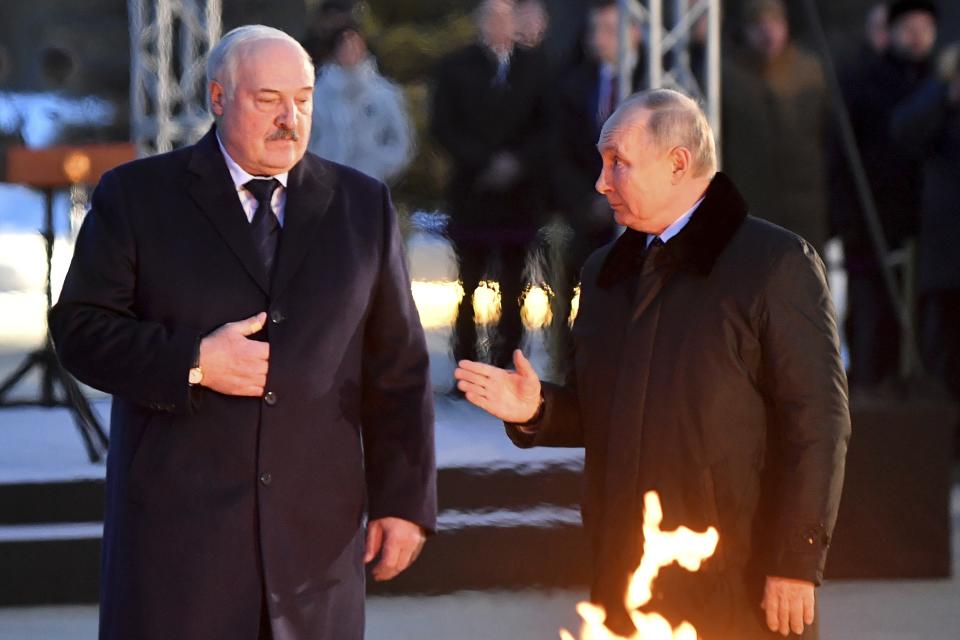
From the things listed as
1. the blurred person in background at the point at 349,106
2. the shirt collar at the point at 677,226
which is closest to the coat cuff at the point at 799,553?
the shirt collar at the point at 677,226

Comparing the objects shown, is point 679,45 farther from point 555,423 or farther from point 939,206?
point 555,423

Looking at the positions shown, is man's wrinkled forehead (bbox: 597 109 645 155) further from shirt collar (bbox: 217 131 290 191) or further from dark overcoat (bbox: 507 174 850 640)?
shirt collar (bbox: 217 131 290 191)

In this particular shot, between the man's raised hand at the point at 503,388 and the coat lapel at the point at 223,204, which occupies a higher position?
the coat lapel at the point at 223,204

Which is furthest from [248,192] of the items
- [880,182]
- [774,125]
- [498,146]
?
[880,182]

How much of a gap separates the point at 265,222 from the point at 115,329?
34cm

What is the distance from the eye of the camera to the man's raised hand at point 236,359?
3.16m

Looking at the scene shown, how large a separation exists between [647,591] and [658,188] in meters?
0.70

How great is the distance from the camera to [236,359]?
10.4 ft

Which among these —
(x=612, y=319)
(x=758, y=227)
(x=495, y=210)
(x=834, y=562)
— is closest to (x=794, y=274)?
(x=758, y=227)

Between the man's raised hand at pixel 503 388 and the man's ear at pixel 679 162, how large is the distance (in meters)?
0.42

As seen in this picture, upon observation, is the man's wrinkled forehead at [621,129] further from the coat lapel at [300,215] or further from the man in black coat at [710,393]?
the coat lapel at [300,215]

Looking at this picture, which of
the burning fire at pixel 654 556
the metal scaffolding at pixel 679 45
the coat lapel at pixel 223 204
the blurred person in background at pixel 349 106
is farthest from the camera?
the blurred person in background at pixel 349 106

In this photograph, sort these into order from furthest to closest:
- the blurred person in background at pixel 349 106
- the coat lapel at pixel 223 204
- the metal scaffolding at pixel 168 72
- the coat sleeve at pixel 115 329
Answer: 1. the metal scaffolding at pixel 168 72
2. the blurred person in background at pixel 349 106
3. the coat lapel at pixel 223 204
4. the coat sleeve at pixel 115 329

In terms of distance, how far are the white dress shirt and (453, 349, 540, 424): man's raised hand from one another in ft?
1.45
